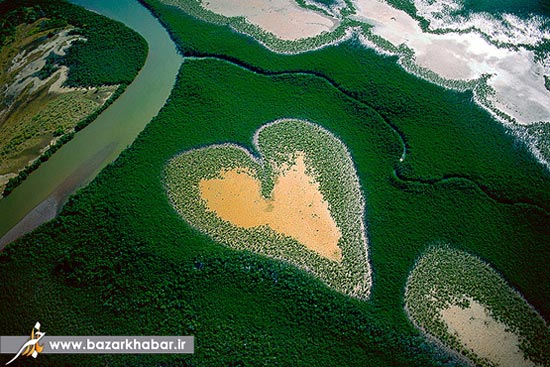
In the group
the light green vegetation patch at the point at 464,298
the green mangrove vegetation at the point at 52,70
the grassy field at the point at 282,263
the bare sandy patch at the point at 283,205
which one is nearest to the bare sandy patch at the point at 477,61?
the grassy field at the point at 282,263

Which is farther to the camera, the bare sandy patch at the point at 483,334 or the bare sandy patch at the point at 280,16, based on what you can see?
the bare sandy patch at the point at 280,16

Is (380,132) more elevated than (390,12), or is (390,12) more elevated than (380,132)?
(390,12)

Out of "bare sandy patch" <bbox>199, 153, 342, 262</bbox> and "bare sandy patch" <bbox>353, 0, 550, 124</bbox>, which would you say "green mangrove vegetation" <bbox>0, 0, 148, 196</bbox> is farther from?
"bare sandy patch" <bbox>353, 0, 550, 124</bbox>

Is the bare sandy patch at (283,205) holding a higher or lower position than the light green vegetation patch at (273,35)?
lower

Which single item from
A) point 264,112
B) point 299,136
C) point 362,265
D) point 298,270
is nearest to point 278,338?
point 298,270

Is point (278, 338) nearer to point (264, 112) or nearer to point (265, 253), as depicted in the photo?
point (265, 253)

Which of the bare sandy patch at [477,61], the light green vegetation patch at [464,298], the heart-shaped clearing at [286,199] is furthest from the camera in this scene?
the bare sandy patch at [477,61]

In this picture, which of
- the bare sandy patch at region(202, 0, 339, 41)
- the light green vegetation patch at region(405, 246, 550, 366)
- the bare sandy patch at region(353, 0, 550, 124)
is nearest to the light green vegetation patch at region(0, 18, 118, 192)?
the bare sandy patch at region(202, 0, 339, 41)

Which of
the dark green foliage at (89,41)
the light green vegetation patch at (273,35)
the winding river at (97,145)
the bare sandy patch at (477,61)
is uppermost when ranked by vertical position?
the bare sandy patch at (477,61)

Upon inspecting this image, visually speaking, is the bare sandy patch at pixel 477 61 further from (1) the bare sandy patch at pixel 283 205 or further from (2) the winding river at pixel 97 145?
(2) the winding river at pixel 97 145
